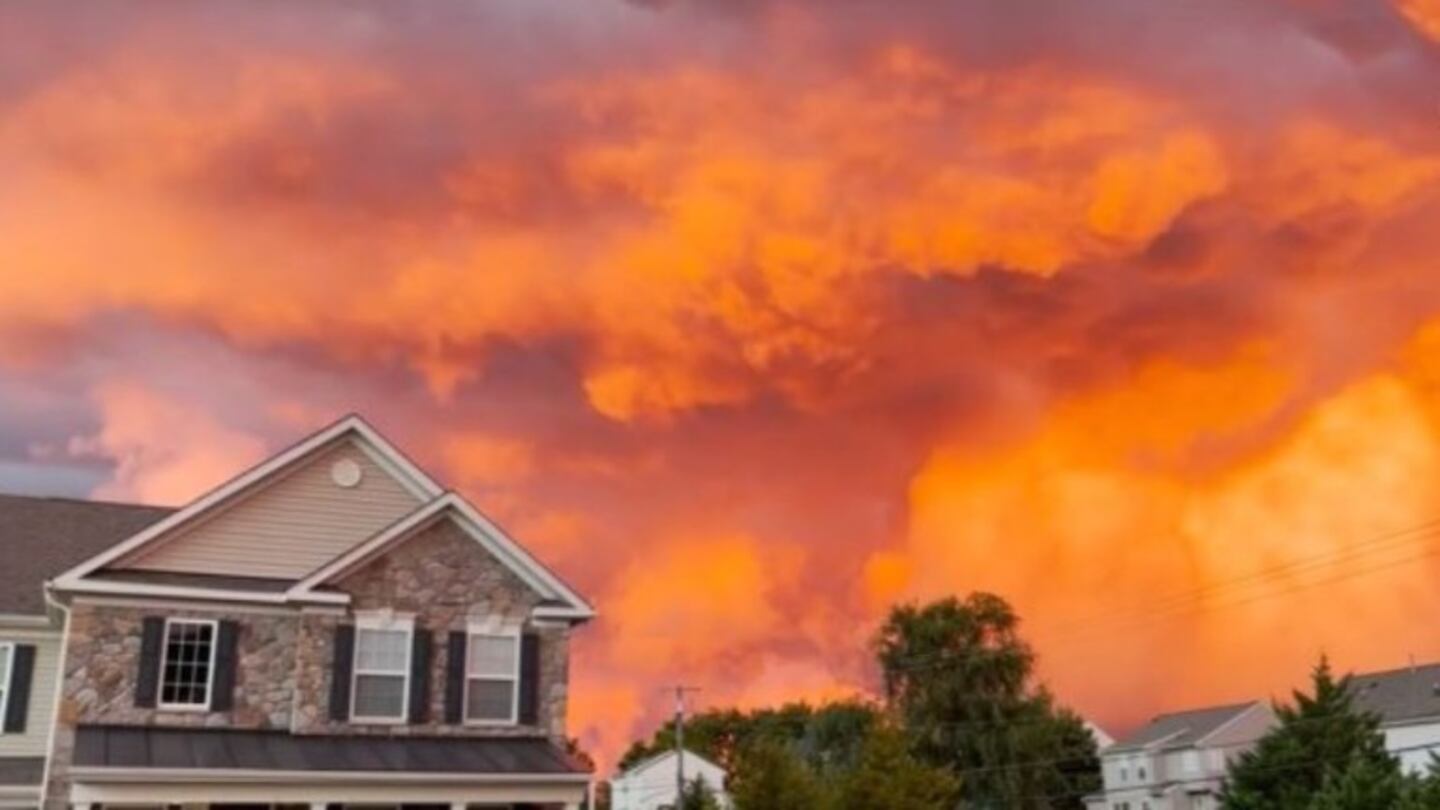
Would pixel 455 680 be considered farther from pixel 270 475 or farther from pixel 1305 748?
pixel 1305 748

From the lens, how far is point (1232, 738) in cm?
7238

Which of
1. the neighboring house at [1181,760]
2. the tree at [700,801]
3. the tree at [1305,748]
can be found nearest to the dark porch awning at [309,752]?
the tree at [700,801]

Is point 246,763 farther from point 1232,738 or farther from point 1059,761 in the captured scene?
point 1232,738

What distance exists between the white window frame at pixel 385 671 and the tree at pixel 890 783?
11.6 meters

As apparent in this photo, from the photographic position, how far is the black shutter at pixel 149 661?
23.9 m

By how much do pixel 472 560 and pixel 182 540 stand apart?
537 cm

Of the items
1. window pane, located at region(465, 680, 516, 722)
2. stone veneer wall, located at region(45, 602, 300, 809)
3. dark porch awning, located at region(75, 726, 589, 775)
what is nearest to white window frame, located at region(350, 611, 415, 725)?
dark porch awning, located at region(75, 726, 589, 775)

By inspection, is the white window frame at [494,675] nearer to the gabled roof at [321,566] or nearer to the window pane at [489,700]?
the window pane at [489,700]

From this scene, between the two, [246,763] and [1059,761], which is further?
[1059,761]

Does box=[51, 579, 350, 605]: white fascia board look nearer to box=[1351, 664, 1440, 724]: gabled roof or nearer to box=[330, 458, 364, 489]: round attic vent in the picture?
box=[330, 458, 364, 489]: round attic vent

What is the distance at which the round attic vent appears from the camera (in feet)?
89.2

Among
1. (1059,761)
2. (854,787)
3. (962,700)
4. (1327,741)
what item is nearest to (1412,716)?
(1059,761)

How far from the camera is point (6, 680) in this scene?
26.1 m

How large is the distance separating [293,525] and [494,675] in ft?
15.9
